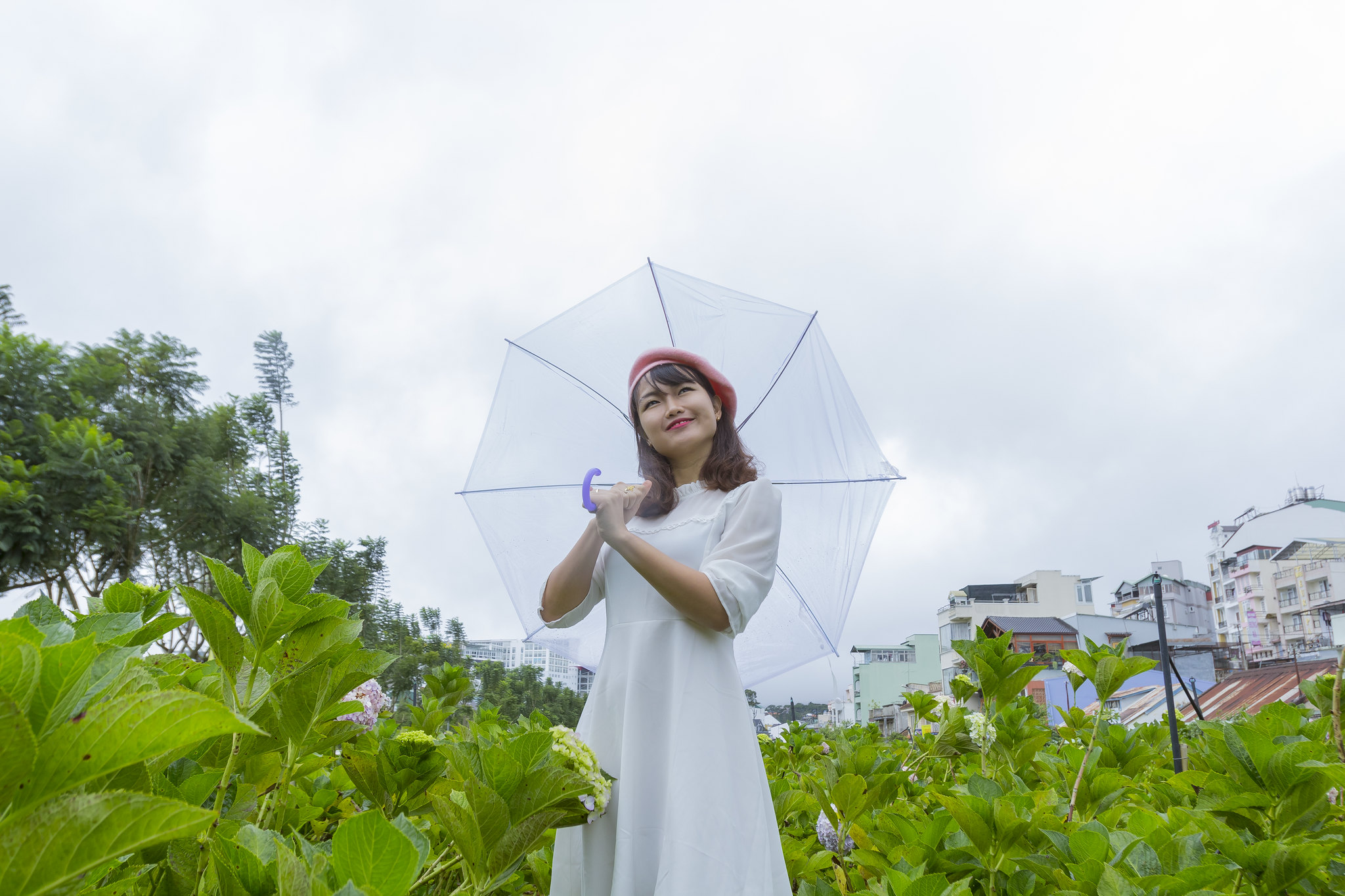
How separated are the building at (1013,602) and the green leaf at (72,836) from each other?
1871 inches

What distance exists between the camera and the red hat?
1.99 m

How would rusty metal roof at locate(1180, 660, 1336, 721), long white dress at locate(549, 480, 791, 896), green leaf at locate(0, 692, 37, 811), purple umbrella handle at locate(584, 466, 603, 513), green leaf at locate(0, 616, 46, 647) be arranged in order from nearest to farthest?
green leaf at locate(0, 692, 37, 811), green leaf at locate(0, 616, 46, 647), long white dress at locate(549, 480, 791, 896), purple umbrella handle at locate(584, 466, 603, 513), rusty metal roof at locate(1180, 660, 1336, 721)

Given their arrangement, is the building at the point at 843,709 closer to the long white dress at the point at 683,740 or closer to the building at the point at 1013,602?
the long white dress at the point at 683,740

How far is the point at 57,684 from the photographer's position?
472 mm

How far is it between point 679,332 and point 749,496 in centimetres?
59

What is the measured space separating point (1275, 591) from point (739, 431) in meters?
61.2

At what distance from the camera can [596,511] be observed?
155 centimetres

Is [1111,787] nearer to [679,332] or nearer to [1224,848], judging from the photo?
[1224,848]

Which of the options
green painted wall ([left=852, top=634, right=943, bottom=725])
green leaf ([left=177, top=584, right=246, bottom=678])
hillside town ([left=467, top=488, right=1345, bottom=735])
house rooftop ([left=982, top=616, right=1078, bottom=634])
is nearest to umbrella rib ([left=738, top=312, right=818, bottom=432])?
green leaf ([left=177, top=584, right=246, bottom=678])

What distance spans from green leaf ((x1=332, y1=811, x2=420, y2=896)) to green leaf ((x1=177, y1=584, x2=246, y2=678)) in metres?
0.33

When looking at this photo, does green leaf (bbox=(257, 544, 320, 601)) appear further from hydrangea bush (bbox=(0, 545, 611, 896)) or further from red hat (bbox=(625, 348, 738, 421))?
red hat (bbox=(625, 348, 738, 421))

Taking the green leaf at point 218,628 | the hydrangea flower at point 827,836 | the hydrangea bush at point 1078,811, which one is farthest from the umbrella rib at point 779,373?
the green leaf at point 218,628

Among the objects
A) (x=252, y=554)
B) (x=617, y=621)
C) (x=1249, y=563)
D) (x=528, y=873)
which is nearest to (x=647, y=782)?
(x=617, y=621)

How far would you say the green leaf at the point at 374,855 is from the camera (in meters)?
0.59
